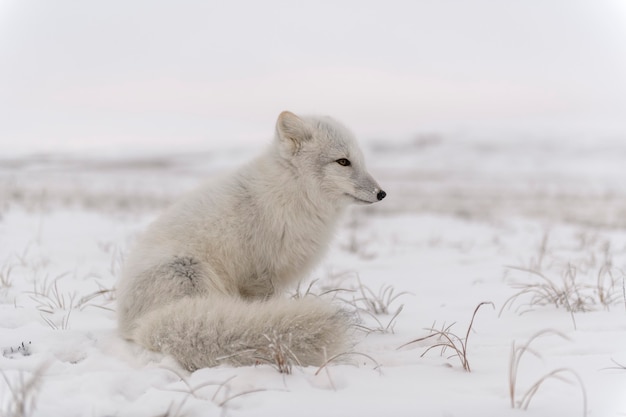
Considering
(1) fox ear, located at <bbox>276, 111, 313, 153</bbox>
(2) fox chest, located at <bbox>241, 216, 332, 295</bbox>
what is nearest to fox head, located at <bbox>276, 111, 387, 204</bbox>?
(1) fox ear, located at <bbox>276, 111, 313, 153</bbox>

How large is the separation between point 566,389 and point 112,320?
11.4 ft

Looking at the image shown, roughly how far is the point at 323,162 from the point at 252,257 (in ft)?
3.65

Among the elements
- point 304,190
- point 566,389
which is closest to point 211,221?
point 304,190

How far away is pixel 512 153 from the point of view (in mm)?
49531

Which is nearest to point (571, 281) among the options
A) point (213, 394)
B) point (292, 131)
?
point (292, 131)

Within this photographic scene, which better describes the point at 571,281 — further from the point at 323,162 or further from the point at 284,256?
the point at 284,256

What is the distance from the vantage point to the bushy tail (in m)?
2.85

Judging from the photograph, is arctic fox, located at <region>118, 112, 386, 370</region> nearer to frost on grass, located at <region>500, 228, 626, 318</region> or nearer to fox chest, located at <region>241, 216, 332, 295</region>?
fox chest, located at <region>241, 216, 332, 295</region>

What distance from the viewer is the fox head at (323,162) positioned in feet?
14.5

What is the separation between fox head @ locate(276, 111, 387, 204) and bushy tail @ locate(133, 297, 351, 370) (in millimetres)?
1518

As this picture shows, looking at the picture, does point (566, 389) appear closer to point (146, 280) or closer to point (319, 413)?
point (319, 413)

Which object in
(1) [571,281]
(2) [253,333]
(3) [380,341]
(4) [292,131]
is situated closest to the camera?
(2) [253,333]

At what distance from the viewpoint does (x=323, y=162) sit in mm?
4480

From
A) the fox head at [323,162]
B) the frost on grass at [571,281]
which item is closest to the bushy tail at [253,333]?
the fox head at [323,162]
